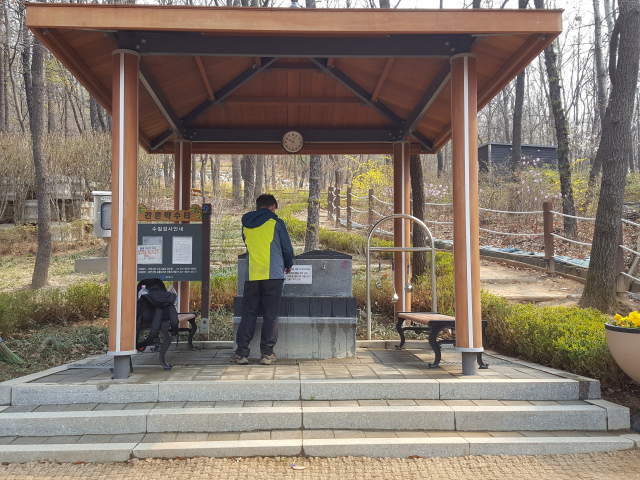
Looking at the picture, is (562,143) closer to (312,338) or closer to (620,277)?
(620,277)

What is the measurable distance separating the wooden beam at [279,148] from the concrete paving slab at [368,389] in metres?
4.56

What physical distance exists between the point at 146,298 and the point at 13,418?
5.14 feet

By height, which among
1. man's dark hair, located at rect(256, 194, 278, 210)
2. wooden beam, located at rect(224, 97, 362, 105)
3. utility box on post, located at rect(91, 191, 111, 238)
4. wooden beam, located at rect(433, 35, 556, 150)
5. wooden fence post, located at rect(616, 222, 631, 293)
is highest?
wooden beam, located at rect(224, 97, 362, 105)

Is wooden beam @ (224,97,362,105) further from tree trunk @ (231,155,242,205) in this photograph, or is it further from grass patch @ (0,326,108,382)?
tree trunk @ (231,155,242,205)

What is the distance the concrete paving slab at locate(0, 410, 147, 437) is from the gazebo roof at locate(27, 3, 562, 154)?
3242 millimetres

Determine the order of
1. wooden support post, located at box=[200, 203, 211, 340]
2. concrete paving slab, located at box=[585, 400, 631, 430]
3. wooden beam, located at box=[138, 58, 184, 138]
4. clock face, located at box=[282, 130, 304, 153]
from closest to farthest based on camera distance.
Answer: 1. concrete paving slab, located at box=[585, 400, 631, 430]
2. wooden beam, located at box=[138, 58, 184, 138]
3. wooden support post, located at box=[200, 203, 211, 340]
4. clock face, located at box=[282, 130, 304, 153]

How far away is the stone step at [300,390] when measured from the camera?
4.32 metres

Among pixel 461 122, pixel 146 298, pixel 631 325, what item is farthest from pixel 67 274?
pixel 631 325

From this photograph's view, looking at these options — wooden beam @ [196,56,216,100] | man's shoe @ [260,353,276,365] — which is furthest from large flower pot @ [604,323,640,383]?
wooden beam @ [196,56,216,100]

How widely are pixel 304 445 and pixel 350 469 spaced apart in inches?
15.5

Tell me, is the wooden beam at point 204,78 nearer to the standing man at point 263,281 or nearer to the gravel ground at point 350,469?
the standing man at point 263,281

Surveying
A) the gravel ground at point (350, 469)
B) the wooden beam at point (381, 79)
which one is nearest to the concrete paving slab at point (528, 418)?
the gravel ground at point (350, 469)

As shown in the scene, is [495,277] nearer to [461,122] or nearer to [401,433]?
[461,122]

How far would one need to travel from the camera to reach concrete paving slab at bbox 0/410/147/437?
3977 mm
